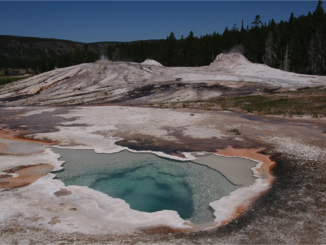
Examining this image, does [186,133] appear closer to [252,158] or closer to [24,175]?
[252,158]

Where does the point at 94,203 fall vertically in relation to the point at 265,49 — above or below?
below

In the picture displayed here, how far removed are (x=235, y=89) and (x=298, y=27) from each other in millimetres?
42827

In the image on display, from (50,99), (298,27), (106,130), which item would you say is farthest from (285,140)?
(298,27)

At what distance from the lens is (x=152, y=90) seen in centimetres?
2520

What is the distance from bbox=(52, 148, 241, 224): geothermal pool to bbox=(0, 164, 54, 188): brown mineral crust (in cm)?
45

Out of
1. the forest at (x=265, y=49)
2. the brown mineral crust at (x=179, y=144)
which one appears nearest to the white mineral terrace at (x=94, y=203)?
the brown mineral crust at (x=179, y=144)

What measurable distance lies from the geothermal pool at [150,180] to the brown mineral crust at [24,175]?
453mm

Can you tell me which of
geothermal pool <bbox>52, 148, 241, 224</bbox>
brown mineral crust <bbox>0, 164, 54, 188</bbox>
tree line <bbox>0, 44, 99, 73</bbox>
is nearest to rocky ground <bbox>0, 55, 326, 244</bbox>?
brown mineral crust <bbox>0, 164, 54, 188</bbox>

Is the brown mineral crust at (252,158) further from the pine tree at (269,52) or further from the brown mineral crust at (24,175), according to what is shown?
the pine tree at (269,52)

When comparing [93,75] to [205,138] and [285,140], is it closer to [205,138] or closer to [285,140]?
[205,138]

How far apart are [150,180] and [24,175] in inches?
126

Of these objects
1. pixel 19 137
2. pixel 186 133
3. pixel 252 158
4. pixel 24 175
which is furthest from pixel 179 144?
pixel 19 137

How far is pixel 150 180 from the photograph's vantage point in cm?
661

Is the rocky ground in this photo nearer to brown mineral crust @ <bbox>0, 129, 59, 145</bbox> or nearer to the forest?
brown mineral crust @ <bbox>0, 129, 59, 145</bbox>
